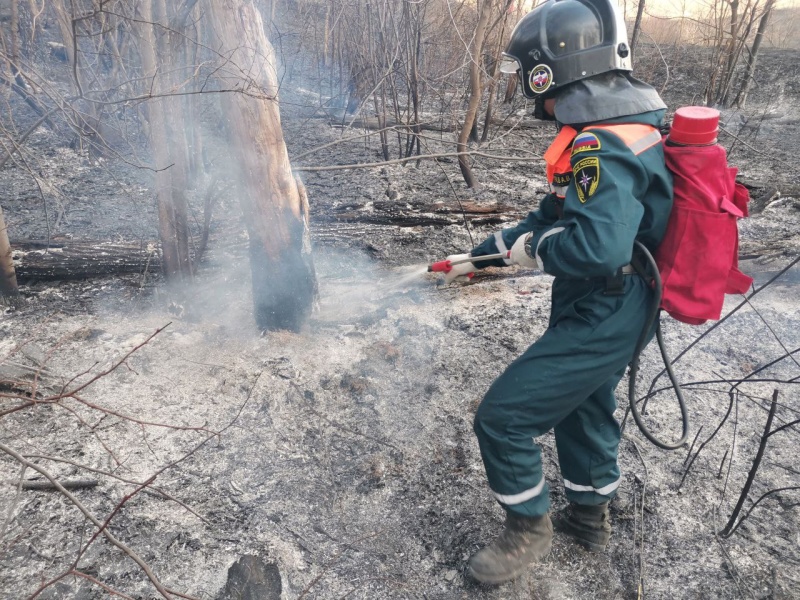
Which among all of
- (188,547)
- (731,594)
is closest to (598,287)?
(731,594)

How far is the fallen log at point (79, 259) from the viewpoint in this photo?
4.41 m

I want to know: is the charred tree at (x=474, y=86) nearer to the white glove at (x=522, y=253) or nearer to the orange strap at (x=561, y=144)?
the white glove at (x=522, y=253)

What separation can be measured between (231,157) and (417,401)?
197 centimetres

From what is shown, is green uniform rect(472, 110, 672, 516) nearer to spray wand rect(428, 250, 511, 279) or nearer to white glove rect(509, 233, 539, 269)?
white glove rect(509, 233, 539, 269)

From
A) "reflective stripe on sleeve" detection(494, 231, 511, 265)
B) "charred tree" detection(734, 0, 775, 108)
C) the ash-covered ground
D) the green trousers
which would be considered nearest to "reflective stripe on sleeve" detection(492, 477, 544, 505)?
the green trousers

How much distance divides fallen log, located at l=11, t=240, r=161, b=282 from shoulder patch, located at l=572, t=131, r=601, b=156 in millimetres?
3593

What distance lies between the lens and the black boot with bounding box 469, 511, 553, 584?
223cm

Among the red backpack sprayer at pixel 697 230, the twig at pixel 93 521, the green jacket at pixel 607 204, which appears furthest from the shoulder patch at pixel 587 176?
the twig at pixel 93 521

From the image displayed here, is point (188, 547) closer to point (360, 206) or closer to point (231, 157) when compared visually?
point (231, 157)

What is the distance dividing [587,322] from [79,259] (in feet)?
13.8

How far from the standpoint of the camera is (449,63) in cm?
876

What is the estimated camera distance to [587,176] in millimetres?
1865

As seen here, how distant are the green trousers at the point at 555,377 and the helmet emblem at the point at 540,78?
795 mm

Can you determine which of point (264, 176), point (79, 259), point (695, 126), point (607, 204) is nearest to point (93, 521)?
point (607, 204)
